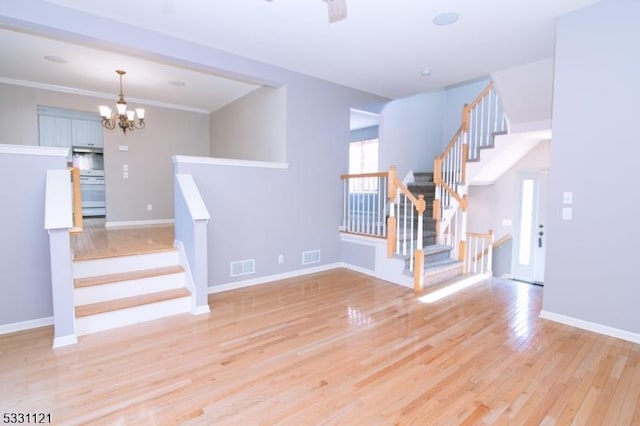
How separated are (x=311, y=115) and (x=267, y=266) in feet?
7.76

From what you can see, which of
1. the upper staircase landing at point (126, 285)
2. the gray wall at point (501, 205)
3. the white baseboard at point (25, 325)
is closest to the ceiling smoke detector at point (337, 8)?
the upper staircase landing at point (126, 285)

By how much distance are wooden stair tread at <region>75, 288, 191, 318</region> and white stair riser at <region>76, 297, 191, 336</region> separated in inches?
1.2

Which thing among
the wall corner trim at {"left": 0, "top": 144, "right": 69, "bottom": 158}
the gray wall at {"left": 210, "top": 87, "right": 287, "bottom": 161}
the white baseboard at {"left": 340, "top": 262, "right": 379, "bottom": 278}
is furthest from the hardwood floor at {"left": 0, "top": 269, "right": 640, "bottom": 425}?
the gray wall at {"left": 210, "top": 87, "right": 287, "bottom": 161}

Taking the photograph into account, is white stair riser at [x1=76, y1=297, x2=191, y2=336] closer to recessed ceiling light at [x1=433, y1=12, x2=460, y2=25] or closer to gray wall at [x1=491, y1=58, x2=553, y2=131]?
recessed ceiling light at [x1=433, y1=12, x2=460, y2=25]

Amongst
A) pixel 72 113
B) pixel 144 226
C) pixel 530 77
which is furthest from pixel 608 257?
pixel 72 113

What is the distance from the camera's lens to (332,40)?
144 inches

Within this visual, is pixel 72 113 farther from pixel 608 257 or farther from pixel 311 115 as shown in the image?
pixel 608 257

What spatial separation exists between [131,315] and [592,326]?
4.44 metres

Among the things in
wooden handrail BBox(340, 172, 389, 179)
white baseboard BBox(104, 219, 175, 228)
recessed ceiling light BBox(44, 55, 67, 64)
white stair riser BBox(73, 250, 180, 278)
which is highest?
recessed ceiling light BBox(44, 55, 67, 64)

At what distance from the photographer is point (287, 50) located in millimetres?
3930

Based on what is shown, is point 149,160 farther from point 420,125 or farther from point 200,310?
point 420,125

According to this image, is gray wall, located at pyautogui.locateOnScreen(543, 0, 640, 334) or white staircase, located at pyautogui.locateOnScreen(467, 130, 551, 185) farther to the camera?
white staircase, located at pyautogui.locateOnScreen(467, 130, 551, 185)

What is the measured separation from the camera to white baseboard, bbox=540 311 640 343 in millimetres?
2797

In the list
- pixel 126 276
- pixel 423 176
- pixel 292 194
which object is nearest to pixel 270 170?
pixel 292 194
